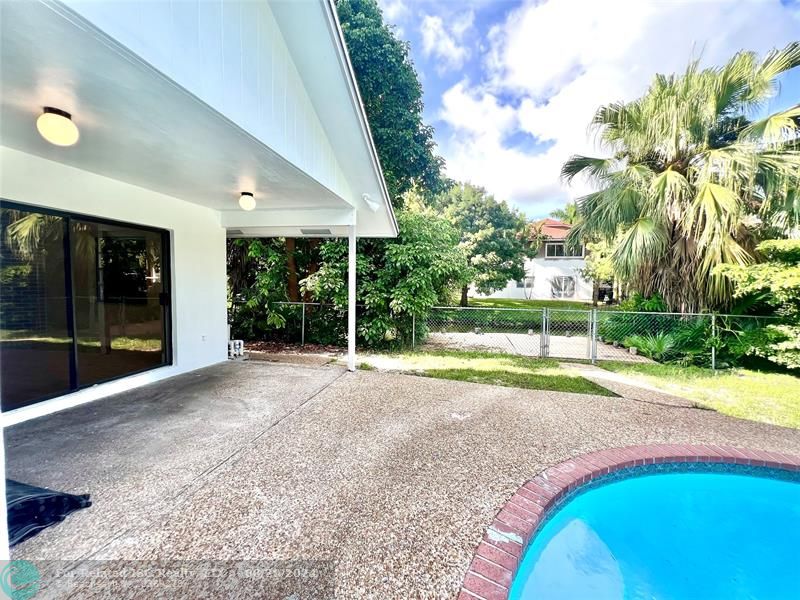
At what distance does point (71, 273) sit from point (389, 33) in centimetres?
1205

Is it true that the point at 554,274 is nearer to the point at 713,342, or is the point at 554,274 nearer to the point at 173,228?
the point at 713,342

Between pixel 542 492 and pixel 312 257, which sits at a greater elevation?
pixel 312 257

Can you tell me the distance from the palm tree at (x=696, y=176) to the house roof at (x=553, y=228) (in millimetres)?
16572

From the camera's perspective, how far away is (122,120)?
3004mm

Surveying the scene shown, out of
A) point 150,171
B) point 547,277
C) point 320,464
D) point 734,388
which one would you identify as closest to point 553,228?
point 547,277

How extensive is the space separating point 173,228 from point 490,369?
6.49 metres

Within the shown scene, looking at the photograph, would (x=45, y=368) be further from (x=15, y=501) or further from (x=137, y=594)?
(x=137, y=594)

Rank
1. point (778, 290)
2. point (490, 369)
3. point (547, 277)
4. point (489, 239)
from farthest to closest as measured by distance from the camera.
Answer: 1. point (547, 277)
2. point (489, 239)
3. point (490, 369)
4. point (778, 290)

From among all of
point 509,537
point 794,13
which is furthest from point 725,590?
point 794,13

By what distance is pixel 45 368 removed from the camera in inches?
183

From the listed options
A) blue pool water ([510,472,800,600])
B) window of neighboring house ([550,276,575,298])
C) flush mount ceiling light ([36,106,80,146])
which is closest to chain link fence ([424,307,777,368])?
blue pool water ([510,472,800,600])

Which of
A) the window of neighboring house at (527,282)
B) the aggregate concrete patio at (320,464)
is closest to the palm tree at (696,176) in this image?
the aggregate concrete patio at (320,464)

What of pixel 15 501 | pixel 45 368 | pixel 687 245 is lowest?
pixel 15 501

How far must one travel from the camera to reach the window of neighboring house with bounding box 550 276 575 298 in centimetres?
2523
